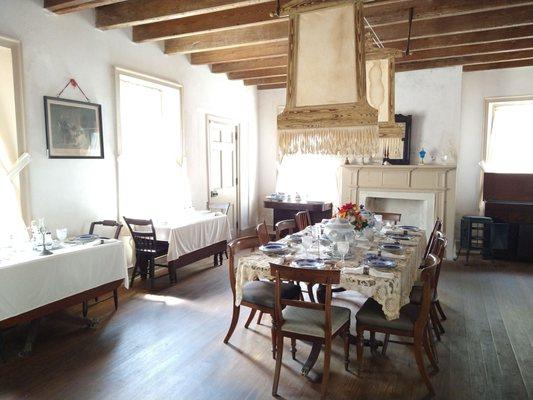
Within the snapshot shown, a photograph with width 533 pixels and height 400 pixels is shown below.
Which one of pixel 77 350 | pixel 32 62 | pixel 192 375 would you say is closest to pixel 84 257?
pixel 77 350

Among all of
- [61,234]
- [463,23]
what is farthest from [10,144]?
[463,23]

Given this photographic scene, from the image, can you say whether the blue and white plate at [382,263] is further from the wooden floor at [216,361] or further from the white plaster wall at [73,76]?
the white plaster wall at [73,76]

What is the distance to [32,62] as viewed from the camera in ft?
11.7

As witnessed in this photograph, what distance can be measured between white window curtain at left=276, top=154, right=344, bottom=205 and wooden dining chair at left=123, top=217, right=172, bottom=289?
3.31 meters

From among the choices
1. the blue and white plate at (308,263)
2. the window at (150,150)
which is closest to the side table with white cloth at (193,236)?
the window at (150,150)

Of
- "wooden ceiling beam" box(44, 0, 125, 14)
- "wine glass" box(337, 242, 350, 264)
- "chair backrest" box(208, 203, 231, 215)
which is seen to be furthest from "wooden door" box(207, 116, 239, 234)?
"wine glass" box(337, 242, 350, 264)

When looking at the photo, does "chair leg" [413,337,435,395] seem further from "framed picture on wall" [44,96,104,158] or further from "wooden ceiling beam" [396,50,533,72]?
"wooden ceiling beam" [396,50,533,72]

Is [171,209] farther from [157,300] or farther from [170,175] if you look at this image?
[157,300]

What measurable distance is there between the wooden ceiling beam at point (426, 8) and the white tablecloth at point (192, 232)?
303 centimetres

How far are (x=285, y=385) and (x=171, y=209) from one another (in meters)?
3.37

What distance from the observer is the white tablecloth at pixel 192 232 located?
173 inches

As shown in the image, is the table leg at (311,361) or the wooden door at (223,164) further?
the wooden door at (223,164)

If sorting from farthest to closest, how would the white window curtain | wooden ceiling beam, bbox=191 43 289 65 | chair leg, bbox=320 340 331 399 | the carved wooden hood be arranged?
1. the white window curtain
2. wooden ceiling beam, bbox=191 43 289 65
3. the carved wooden hood
4. chair leg, bbox=320 340 331 399

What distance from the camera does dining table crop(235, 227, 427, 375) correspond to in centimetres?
238
